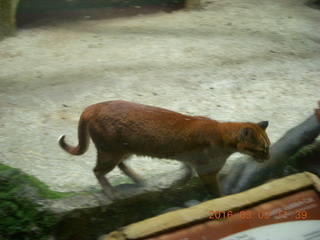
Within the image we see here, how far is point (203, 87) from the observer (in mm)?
4352

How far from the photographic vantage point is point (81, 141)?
122 inches

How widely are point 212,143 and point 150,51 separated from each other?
→ 2.40m

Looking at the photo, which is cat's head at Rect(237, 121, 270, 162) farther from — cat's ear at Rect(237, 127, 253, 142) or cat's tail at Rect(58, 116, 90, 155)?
cat's tail at Rect(58, 116, 90, 155)

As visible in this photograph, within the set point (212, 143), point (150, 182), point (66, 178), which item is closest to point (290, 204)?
point (212, 143)

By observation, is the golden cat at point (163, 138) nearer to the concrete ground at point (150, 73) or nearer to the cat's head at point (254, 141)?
the cat's head at point (254, 141)

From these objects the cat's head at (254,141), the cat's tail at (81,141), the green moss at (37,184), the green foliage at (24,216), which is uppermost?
the cat's head at (254,141)

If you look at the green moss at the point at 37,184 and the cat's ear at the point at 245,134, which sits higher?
the cat's ear at the point at 245,134

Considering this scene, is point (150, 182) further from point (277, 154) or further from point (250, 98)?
point (250, 98)

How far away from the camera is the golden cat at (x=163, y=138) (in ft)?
9.63
